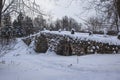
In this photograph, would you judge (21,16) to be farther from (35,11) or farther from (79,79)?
(79,79)

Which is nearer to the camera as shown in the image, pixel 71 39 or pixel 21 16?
pixel 21 16

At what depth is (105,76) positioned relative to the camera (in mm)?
9312

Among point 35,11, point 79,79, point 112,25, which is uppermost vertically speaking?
point 35,11

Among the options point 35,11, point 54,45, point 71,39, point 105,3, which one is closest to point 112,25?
point 105,3

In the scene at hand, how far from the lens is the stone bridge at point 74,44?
2100 centimetres

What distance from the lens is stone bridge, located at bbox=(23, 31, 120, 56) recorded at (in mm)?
21000

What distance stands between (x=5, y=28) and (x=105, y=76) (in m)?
9.44

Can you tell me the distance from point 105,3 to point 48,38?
1562 centimetres

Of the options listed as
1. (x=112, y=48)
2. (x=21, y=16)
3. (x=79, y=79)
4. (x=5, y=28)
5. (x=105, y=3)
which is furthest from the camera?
(x=112, y=48)

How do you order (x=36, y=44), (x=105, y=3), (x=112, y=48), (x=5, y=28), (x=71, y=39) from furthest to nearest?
(x=36, y=44) < (x=71, y=39) < (x=112, y=48) < (x=5, y=28) < (x=105, y=3)

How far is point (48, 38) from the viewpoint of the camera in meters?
26.7

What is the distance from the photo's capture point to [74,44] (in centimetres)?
2283

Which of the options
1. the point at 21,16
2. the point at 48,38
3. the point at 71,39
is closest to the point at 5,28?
the point at 21,16

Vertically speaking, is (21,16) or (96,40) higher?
(21,16)
